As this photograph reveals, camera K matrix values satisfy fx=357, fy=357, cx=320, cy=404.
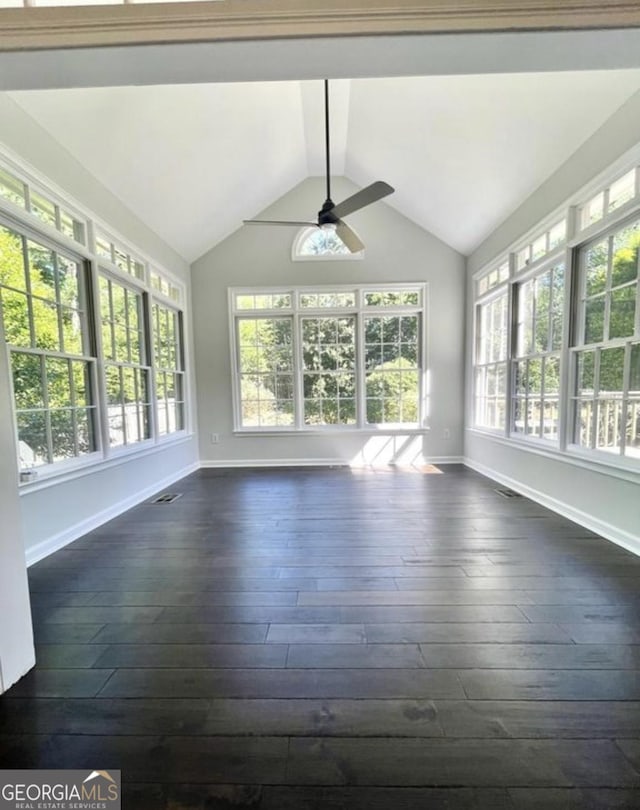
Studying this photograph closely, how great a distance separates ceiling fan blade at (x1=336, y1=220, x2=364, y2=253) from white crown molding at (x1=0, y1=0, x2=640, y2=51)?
2152mm

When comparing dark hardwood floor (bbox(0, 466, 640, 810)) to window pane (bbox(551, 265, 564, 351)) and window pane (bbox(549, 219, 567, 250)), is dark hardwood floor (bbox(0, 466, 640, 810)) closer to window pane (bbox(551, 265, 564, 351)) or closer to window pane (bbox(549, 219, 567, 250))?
window pane (bbox(551, 265, 564, 351))

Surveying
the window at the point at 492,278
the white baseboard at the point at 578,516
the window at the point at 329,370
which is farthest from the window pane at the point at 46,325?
the window at the point at 492,278

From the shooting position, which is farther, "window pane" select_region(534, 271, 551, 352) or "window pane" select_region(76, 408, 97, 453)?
"window pane" select_region(534, 271, 551, 352)

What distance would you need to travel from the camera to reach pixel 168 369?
4.47 meters

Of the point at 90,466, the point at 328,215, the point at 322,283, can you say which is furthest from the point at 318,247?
the point at 90,466

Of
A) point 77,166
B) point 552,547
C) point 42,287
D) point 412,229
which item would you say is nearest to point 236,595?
point 552,547

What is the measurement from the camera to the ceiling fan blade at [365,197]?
2.63 meters

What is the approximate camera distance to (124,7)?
1.01 m

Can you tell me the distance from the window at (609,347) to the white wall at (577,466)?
0.90ft

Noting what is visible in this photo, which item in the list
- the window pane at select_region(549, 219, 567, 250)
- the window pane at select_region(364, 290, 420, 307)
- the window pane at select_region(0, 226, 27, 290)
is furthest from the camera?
the window pane at select_region(364, 290, 420, 307)

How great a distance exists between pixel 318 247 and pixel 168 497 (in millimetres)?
3794

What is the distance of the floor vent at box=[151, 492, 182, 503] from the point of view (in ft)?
11.9

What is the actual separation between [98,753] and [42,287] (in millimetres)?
2760

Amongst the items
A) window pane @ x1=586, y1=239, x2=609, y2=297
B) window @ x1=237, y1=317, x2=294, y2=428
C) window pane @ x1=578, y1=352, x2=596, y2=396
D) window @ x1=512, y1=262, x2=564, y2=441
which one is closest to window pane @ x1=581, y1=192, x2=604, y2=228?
window pane @ x1=586, y1=239, x2=609, y2=297
